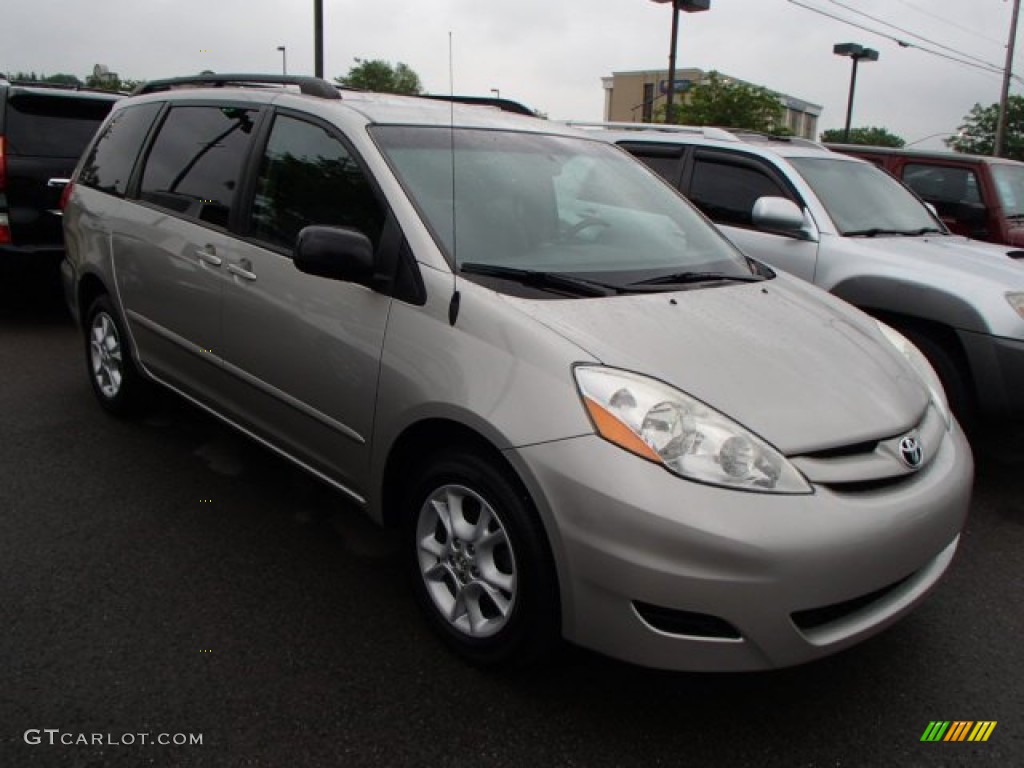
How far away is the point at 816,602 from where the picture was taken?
2.15 m

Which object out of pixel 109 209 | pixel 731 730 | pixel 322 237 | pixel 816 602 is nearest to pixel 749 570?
pixel 816 602

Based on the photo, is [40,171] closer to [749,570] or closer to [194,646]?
[194,646]

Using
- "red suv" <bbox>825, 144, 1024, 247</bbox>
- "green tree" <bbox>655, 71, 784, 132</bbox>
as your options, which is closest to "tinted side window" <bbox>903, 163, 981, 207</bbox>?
"red suv" <bbox>825, 144, 1024, 247</bbox>

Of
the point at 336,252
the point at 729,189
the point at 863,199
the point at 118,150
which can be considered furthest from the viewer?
the point at 729,189

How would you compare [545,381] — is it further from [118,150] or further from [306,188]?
[118,150]

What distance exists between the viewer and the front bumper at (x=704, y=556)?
2078 millimetres

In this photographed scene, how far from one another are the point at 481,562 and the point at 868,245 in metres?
3.55

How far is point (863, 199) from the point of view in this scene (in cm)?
562

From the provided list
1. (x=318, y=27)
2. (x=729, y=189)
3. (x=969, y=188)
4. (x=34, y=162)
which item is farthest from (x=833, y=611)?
(x=318, y=27)

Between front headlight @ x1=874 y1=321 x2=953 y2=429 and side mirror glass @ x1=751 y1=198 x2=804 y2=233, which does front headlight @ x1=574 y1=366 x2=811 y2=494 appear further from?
side mirror glass @ x1=751 y1=198 x2=804 y2=233

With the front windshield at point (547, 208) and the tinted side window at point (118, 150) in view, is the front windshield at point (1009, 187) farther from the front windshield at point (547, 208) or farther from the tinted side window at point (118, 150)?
the tinted side window at point (118, 150)

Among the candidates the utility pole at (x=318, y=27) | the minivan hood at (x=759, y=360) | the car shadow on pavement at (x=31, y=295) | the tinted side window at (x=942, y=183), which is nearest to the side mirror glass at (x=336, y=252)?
the minivan hood at (x=759, y=360)

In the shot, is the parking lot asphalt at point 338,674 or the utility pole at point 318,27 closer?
the parking lot asphalt at point 338,674

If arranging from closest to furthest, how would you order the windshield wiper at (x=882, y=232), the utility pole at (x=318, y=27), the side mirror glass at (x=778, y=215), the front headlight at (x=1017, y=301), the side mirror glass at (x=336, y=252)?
the side mirror glass at (x=336, y=252) < the front headlight at (x=1017, y=301) < the side mirror glass at (x=778, y=215) < the windshield wiper at (x=882, y=232) < the utility pole at (x=318, y=27)
